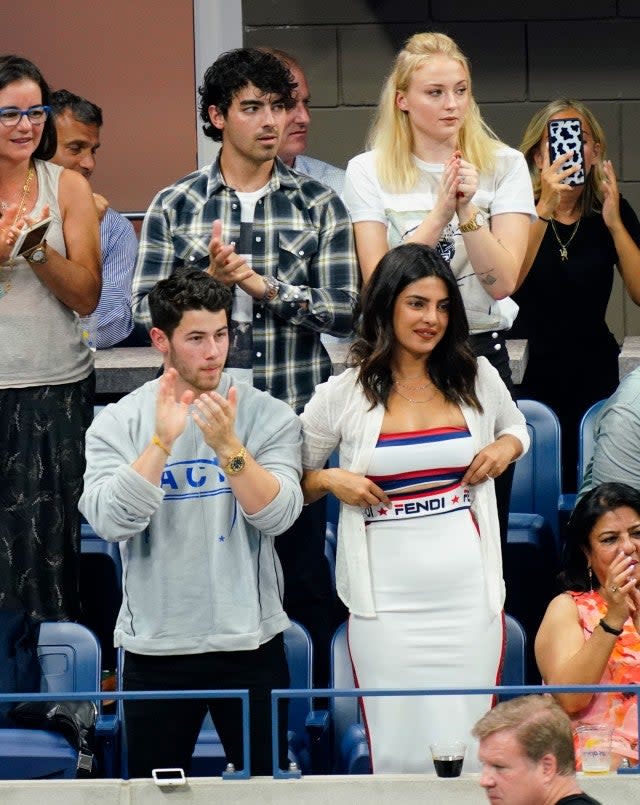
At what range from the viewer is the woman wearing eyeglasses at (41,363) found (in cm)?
453

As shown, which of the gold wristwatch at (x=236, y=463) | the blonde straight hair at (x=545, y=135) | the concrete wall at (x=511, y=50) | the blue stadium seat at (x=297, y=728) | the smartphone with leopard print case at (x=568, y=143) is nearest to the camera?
the gold wristwatch at (x=236, y=463)

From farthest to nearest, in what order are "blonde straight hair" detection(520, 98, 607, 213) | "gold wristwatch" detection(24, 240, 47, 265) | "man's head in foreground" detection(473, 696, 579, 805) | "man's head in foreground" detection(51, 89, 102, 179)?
"man's head in foreground" detection(51, 89, 102, 179), "blonde straight hair" detection(520, 98, 607, 213), "gold wristwatch" detection(24, 240, 47, 265), "man's head in foreground" detection(473, 696, 579, 805)

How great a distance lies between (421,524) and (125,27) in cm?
376

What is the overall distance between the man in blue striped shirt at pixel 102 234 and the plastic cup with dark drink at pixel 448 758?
93.7 inches

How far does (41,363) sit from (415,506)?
3.80ft

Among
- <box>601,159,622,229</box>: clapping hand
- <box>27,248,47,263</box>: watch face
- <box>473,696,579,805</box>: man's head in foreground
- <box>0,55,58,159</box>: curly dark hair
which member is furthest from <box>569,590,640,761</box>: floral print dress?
<box>0,55,58,159</box>: curly dark hair

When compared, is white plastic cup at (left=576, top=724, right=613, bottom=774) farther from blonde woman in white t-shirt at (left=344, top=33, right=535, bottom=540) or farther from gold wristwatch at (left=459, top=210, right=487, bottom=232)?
gold wristwatch at (left=459, top=210, right=487, bottom=232)

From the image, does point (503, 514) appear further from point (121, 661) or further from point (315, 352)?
point (121, 661)

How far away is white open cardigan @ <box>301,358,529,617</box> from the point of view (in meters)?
4.08

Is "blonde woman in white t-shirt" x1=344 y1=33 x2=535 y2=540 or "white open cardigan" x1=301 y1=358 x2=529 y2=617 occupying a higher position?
"blonde woman in white t-shirt" x1=344 y1=33 x2=535 y2=540

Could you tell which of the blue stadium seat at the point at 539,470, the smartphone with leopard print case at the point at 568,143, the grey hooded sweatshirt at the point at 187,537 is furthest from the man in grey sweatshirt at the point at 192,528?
the smartphone with leopard print case at the point at 568,143

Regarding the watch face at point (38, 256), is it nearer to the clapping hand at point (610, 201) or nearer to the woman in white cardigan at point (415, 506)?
the woman in white cardigan at point (415, 506)

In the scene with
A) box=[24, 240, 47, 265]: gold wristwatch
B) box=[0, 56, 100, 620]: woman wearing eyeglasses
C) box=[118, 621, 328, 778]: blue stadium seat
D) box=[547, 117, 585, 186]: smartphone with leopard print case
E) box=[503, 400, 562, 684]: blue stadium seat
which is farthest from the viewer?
box=[547, 117, 585, 186]: smartphone with leopard print case

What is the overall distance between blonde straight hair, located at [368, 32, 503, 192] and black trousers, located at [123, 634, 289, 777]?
4.35 ft
